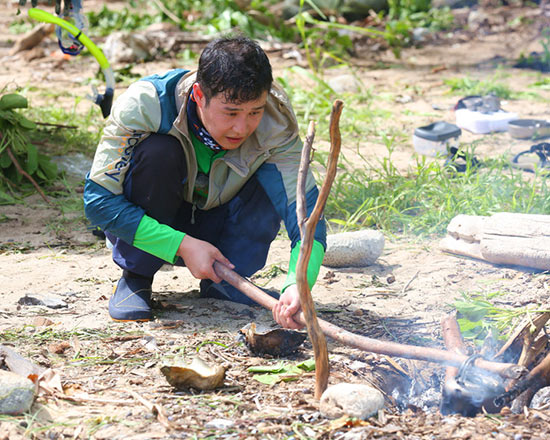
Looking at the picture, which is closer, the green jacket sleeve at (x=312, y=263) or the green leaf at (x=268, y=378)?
the green leaf at (x=268, y=378)

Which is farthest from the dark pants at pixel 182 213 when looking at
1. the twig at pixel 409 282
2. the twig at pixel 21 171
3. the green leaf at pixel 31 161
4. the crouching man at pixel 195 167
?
the green leaf at pixel 31 161

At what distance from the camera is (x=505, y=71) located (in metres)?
6.83

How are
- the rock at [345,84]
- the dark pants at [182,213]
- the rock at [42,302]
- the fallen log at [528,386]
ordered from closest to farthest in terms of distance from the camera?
the fallen log at [528,386] → the dark pants at [182,213] → the rock at [42,302] → the rock at [345,84]

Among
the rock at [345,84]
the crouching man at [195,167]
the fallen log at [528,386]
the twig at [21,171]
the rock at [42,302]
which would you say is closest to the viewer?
the fallen log at [528,386]

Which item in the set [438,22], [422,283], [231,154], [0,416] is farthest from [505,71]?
[0,416]

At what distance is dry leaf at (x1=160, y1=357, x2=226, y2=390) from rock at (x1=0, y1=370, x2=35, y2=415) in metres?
0.37

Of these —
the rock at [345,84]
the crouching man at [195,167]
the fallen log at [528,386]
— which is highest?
the crouching man at [195,167]

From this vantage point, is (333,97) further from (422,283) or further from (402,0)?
(402,0)

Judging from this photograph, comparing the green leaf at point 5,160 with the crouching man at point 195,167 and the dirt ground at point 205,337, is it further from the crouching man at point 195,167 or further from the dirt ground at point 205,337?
the crouching man at point 195,167

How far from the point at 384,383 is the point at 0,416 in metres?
1.14

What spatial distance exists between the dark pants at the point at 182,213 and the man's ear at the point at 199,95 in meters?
0.22

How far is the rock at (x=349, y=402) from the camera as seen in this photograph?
1895mm

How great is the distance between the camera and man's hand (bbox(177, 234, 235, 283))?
242 cm

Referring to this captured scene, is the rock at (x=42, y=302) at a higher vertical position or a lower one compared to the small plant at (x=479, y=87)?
lower
